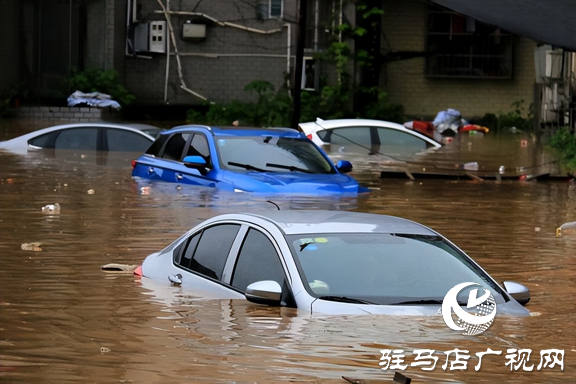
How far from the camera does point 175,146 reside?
1642 centimetres

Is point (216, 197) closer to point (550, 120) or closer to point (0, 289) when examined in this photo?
point (0, 289)

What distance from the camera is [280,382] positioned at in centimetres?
607

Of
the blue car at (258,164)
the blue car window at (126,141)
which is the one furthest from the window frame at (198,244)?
the blue car window at (126,141)

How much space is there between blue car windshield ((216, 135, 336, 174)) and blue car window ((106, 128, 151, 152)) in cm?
585

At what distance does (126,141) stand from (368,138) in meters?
5.67

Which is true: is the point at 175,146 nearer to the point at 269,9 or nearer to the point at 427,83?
the point at 269,9

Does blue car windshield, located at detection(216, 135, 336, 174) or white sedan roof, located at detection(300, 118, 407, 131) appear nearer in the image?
blue car windshield, located at detection(216, 135, 336, 174)

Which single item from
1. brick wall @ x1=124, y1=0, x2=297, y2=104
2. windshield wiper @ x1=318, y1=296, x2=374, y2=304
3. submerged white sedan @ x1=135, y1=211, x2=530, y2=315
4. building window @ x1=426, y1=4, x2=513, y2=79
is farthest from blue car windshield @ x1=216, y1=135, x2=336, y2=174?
building window @ x1=426, y1=4, x2=513, y2=79

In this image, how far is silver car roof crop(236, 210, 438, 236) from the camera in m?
7.66

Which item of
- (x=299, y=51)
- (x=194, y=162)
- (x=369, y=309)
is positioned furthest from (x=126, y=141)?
(x=369, y=309)

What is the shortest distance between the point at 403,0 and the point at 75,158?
1817cm

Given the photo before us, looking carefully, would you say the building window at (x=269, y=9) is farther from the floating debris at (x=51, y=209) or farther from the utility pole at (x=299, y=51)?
the floating debris at (x=51, y=209)

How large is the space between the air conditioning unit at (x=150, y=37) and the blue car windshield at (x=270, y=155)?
62.2 feet

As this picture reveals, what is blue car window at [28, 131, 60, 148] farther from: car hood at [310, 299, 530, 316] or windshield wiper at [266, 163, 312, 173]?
car hood at [310, 299, 530, 316]
